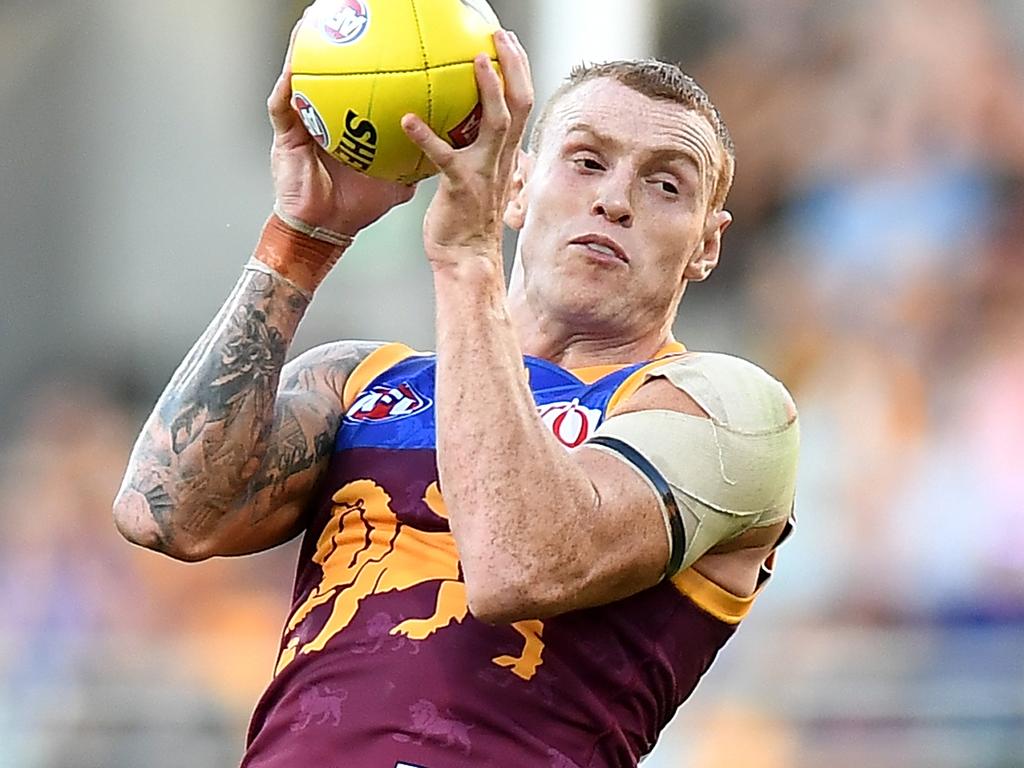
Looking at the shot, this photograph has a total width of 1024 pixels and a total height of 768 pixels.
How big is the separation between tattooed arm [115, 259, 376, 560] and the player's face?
19.0 inches

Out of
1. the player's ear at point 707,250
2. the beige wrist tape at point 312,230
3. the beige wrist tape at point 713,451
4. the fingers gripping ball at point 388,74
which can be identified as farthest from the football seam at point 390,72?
the player's ear at point 707,250

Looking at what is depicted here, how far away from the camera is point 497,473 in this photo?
305cm

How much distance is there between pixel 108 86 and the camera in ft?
29.8

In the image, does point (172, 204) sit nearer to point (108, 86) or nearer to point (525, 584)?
point (108, 86)

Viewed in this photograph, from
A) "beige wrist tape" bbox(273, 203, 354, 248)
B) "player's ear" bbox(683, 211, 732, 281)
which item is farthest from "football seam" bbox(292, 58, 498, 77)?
"player's ear" bbox(683, 211, 732, 281)

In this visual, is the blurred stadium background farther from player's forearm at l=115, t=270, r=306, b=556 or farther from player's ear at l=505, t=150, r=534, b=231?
player's forearm at l=115, t=270, r=306, b=556

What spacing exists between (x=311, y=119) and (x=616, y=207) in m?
0.61

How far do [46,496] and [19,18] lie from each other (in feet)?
7.69

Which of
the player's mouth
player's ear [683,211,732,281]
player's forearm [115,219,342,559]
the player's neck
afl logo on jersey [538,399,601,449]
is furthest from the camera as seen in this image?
player's ear [683,211,732,281]

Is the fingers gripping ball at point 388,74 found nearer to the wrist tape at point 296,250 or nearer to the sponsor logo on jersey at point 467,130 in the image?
the sponsor logo on jersey at point 467,130

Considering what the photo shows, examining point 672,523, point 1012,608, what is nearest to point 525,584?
point 672,523

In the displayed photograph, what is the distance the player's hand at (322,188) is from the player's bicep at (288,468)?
345 millimetres

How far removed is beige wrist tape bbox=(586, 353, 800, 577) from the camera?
3.25 metres

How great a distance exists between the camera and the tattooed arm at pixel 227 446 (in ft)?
11.8
